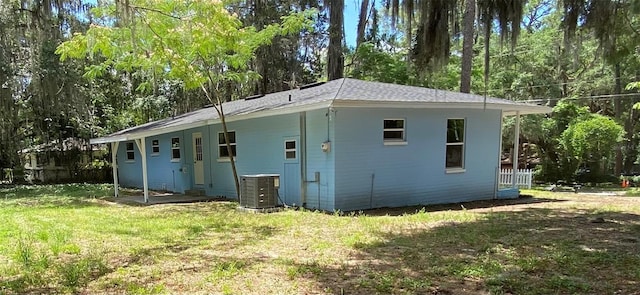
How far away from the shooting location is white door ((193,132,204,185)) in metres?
13.2

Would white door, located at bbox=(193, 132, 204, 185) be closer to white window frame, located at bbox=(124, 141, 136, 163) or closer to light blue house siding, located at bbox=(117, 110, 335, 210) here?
light blue house siding, located at bbox=(117, 110, 335, 210)

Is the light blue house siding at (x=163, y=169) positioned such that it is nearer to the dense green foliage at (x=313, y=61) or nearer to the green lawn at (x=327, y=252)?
the dense green foliage at (x=313, y=61)

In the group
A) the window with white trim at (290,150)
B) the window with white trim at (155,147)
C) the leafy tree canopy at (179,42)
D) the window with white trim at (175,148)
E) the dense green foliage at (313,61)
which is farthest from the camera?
the window with white trim at (155,147)

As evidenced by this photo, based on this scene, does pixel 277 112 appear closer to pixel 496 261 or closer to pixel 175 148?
pixel 496 261

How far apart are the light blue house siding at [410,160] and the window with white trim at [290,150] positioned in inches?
57.5

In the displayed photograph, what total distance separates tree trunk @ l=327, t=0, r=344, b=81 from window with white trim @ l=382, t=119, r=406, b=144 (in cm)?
760

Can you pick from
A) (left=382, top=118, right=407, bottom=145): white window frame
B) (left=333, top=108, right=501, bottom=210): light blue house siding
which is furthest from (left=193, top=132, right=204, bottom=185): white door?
(left=382, top=118, right=407, bottom=145): white window frame

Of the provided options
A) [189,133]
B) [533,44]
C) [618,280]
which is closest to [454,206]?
[618,280]

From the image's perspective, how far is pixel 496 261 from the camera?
15.1 ft

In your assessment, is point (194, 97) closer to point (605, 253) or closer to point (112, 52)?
point (112, 52)

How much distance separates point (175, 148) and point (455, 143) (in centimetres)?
885

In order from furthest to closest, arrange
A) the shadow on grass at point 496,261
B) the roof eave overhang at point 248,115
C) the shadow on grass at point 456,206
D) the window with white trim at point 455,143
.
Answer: the window with white trim at point 455,143, the shadow on grass at point 456,206, the roof eave overhang at point 248,115, the shadow on grass at point 496,261

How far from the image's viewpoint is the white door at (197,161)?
43.4ft

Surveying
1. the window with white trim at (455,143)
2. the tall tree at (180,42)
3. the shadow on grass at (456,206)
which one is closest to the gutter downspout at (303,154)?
the shadow on grass at (456,206)
